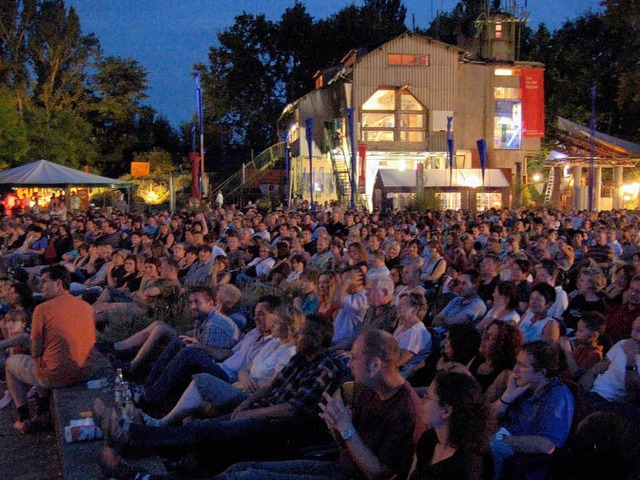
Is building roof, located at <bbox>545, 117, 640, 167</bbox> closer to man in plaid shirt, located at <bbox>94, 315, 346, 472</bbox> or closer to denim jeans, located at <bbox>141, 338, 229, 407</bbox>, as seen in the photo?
denim jeans, located at <bbox>141, 338, 229, 407</bbox>

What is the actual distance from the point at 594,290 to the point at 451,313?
140 cm

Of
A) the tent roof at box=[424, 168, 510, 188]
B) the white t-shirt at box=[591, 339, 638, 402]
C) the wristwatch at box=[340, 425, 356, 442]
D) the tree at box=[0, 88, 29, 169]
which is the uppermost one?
the tree at box=[0, 88, 29, 169]

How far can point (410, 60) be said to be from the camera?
3303 centimetres

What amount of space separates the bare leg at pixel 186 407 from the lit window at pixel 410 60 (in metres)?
29.6

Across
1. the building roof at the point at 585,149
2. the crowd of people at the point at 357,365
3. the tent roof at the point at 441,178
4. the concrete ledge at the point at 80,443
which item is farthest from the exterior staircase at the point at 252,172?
the concrete ledge at the point at 80,443

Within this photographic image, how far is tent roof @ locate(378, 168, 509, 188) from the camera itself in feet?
103

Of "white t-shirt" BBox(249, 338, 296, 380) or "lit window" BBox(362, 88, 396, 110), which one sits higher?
"lit window" BBox(362, 88, 396, 110)

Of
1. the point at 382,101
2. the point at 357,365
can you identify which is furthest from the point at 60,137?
the point at 357,365

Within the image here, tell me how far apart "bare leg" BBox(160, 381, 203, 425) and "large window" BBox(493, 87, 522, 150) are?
3094 cm

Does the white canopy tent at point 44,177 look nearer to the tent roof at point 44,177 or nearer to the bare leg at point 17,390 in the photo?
the tent roof at point 44,177

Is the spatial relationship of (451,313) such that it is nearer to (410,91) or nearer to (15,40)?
(410,91)

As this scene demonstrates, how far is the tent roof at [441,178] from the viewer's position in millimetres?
31500

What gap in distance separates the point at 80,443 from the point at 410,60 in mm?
30159

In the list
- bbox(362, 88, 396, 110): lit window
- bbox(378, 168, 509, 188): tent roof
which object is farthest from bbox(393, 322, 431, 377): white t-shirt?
bbox(362, 88, 396, 110): lit window
